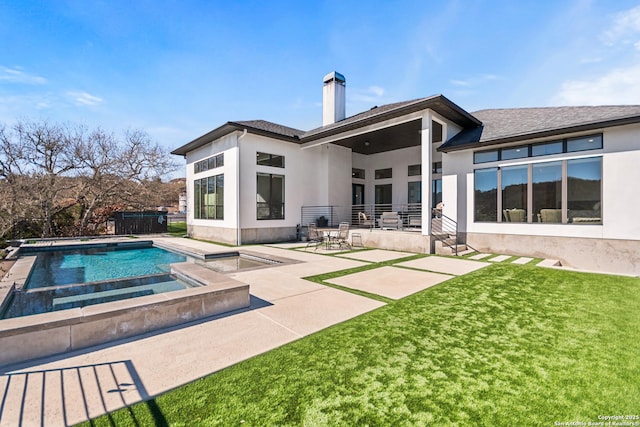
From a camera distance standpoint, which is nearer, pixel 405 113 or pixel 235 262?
pixel 235 262

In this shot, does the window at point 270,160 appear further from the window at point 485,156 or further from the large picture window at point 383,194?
the window at point 485,156

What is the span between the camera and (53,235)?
16.0m

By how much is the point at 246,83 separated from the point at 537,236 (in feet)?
42.4

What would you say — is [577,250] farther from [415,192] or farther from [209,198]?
[209,198]

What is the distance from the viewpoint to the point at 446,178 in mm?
10992

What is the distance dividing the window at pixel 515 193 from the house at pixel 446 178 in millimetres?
33

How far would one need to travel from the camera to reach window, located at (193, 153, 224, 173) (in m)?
13.7

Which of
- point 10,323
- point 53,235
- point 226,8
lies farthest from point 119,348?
point 53,235

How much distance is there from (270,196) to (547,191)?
1041 cm

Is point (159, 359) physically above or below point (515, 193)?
below

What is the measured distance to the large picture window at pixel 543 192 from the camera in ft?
26.8

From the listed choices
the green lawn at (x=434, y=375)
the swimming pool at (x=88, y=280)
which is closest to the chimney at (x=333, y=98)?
the swimming pool at (x=88, y=280)

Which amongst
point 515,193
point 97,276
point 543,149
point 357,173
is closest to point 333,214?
point 357,173

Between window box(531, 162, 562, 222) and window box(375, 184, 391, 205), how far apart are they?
7.81 m
